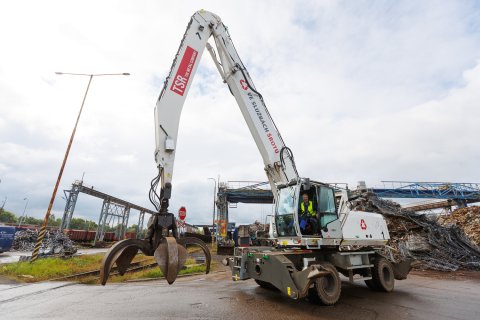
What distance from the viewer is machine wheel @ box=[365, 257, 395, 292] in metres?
7.57

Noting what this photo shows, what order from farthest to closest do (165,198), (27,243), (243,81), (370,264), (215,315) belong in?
(27,243)
(243,81)
(370,264)
(215,315)
(165,198)

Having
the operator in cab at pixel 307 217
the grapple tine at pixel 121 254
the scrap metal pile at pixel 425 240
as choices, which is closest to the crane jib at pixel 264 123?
the operator in cab at pixel 307 217

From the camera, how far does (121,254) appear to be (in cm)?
416

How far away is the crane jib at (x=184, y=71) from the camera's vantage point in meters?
6.05

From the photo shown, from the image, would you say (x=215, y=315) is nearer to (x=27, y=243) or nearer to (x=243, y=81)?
(x=243, y=81)

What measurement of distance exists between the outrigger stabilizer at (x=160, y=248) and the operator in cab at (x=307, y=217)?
2.71 metres

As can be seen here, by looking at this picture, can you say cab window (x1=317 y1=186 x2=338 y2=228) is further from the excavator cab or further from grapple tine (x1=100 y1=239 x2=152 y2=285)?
grapple tine (x1=100 y1=239 x2=152 y2=285)

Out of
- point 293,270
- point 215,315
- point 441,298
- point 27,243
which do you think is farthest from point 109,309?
point 27,243

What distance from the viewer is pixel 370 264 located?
7.68 meters

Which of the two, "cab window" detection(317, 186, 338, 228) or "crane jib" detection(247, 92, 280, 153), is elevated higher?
"crane jib" detection(247, 92, 280, 153)

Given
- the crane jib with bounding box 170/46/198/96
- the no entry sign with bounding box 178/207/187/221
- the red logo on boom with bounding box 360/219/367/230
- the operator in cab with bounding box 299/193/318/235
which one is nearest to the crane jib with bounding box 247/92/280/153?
the operator in cab with bounding box 299/193/318/235

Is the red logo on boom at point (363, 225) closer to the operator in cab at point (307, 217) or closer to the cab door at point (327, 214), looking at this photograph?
the cab door at point (327, 214)

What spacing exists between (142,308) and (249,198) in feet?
111

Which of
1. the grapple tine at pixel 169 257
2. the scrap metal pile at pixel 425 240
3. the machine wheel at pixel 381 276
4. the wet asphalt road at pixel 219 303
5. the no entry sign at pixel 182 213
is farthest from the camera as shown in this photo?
the no entry sign at pixel 182 213
